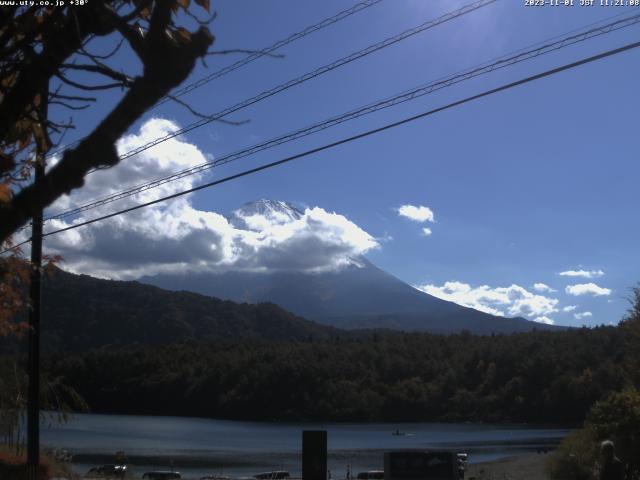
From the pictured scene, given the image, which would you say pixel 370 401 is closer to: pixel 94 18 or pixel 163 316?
pixel 163 316

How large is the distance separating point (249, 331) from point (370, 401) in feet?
256

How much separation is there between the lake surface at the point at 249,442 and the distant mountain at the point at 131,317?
13.2 meters

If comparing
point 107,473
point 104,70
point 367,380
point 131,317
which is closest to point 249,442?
point 367,380

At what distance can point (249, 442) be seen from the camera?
74438mm

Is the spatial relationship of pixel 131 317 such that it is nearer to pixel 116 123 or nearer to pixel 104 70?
pixel 104 70

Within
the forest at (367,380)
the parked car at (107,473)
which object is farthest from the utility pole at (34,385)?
the forest at (367,380)

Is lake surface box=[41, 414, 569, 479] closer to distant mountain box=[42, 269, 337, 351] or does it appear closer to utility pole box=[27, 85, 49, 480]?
distant mountain box=[42, 269, 337, 351]

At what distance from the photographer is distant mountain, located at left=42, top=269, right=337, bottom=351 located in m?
108

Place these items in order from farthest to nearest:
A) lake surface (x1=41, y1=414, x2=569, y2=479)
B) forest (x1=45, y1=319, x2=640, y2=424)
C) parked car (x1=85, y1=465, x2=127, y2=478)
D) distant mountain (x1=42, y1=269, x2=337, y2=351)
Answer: distant mountain (x1=42, y1=269, x2=337, y2=351) < forest (x1=45, y1=319, x2=640, y2=424) < lake surface (x1=41, y1=414, x2=569, y2=479) < parked car (x1=85, y1=465, x2=127, y2=478)

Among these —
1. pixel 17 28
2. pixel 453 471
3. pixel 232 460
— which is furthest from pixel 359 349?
pixel 17 28

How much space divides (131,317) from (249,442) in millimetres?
76379

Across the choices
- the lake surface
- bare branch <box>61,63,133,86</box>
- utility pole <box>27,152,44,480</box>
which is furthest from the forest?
bare branch <box>61,63,133,86</box>

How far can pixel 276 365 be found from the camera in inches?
4579

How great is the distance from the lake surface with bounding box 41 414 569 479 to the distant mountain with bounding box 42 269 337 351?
43.2 feet
